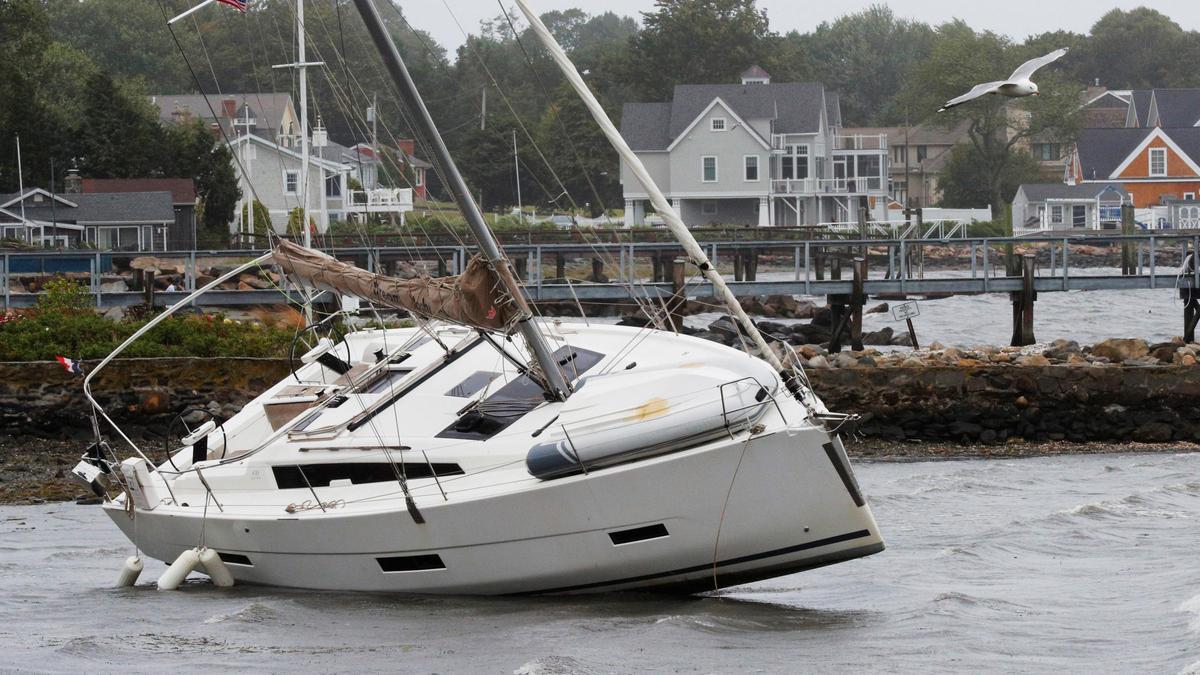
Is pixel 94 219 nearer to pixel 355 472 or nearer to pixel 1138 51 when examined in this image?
pixel 355 472

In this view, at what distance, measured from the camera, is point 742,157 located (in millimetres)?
82188

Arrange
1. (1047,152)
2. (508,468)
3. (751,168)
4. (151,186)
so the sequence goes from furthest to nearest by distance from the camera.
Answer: (1047,152), (751,168), (151,186), (508,468)

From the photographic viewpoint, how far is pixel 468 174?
284ft

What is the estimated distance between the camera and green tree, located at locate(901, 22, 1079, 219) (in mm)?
99375

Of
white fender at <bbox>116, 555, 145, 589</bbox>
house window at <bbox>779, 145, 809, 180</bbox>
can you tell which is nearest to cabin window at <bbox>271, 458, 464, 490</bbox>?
white fender at <bbox>116, 555, 145, 589</bbox>

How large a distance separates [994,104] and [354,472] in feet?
300

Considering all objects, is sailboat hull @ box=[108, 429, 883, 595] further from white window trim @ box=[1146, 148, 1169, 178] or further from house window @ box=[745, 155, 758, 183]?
white window trim @ box=[1146, 148, 1169, 178]

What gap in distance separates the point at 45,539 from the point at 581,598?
22.5 feet

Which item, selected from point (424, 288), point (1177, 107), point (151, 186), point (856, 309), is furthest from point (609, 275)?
point (1177, 107)

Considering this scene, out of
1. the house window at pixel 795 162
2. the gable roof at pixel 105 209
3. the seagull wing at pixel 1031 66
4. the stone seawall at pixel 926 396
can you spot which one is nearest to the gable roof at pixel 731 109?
the house window at pixel 795 162

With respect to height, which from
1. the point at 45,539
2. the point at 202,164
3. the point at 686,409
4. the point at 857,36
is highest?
the point at 857,36

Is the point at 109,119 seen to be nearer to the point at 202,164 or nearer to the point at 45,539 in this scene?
the point at 202,164

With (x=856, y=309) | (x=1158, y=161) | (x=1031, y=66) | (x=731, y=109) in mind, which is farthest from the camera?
(x=1158, y=161)

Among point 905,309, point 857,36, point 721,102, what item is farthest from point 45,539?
point 857,36
